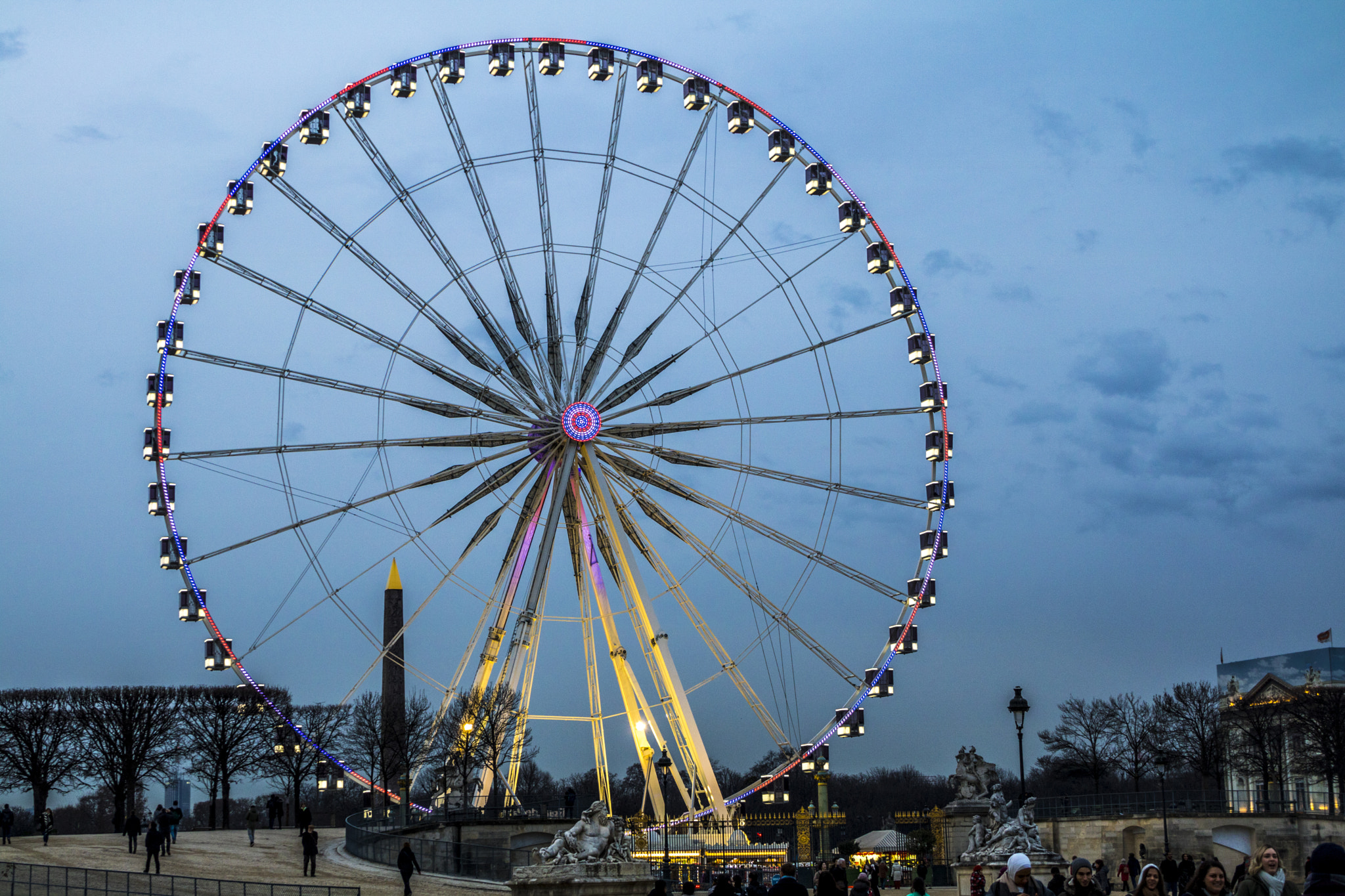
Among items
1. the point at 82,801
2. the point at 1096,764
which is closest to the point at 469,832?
the point at 1096,764

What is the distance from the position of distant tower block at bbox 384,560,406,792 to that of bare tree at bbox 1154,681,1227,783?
31424 mm

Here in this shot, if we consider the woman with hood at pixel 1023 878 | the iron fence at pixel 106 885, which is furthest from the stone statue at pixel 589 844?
the woman with hood at pixel 1023 878

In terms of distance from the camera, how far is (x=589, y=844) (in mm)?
22828

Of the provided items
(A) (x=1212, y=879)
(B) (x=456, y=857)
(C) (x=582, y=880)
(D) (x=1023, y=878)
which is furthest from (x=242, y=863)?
(A) (x=1212, y=879)

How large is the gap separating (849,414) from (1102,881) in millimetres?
13861

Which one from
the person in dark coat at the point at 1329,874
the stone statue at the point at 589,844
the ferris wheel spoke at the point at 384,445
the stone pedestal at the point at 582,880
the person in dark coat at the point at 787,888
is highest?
the ferris wheel spoke at the point at 384,445

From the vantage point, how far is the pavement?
3183 centimetres

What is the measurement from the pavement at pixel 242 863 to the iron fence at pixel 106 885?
2550 millimetres

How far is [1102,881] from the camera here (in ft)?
76.7

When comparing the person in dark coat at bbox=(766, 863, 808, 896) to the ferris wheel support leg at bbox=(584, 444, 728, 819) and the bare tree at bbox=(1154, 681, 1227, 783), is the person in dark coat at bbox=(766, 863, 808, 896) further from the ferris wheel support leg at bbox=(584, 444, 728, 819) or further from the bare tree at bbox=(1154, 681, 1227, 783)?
the bare tree at bbox=(1154, 681, 1227, 783)

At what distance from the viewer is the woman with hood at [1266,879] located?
9055mm

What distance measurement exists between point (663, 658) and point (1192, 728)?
122 ft

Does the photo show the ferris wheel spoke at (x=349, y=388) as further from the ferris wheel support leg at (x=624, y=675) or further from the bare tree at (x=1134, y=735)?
the bare tree at (x=1134, y=735)

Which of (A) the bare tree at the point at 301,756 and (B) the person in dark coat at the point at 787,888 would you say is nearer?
(B) the person in dark coat at the point at 787,888
